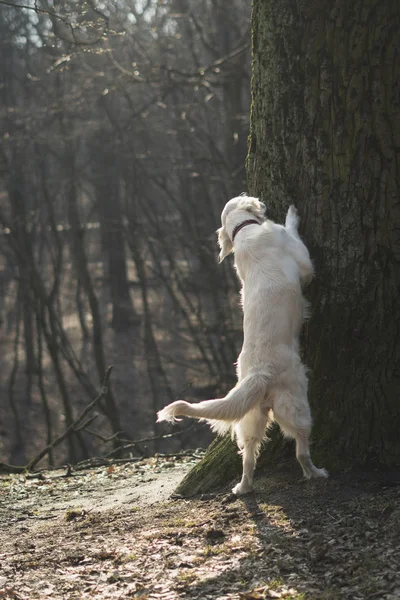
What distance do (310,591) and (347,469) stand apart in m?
1.57

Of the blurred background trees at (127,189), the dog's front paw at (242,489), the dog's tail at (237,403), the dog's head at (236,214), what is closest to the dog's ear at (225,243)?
the dog's head at (236,214)

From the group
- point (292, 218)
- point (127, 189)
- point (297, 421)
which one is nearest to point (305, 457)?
point (297, 421)

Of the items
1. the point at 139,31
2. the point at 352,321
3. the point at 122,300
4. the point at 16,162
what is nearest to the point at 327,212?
the point at 352,321

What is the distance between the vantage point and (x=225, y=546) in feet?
15.5

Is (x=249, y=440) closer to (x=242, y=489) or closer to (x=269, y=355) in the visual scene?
(x=242, y=489)

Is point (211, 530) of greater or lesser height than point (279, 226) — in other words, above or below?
below

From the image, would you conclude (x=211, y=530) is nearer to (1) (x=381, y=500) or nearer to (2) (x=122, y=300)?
(1) (x=381, y=500)

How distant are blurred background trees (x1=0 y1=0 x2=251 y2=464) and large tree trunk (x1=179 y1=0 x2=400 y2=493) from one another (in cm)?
795

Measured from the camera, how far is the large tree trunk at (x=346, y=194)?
5305 mm

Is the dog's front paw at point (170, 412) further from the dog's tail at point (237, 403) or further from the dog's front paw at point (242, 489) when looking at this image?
the dog's front paw at point (242, 489)

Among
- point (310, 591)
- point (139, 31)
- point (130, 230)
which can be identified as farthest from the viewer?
point (130, 230)

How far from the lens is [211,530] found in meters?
4.90

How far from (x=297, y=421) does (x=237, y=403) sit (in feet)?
1.43

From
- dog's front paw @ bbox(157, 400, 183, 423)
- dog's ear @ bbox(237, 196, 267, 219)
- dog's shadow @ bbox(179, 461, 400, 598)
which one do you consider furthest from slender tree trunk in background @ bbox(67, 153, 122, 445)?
dog's front paw @ bbox(157, 400, 183, 423)
